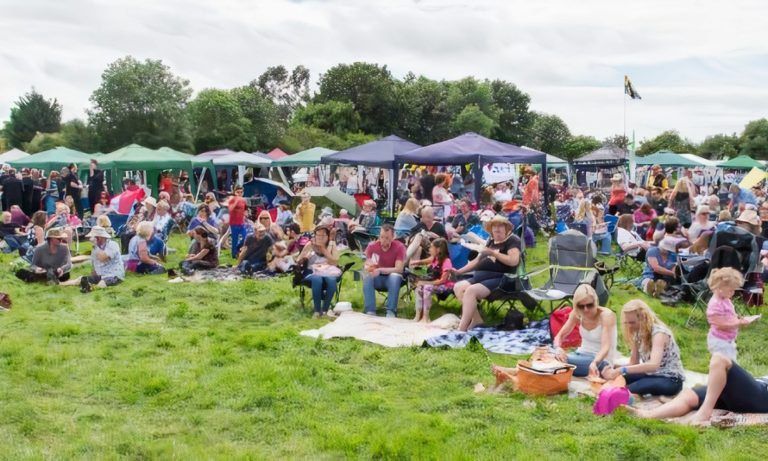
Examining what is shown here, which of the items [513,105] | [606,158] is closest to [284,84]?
[513,105]

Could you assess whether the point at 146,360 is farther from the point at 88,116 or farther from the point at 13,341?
the point at 88,116

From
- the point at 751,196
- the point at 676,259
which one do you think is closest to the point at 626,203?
the point at 751,196

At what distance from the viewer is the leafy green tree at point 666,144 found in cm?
6937

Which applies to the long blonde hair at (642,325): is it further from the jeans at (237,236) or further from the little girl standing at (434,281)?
the jeans at (237,236)

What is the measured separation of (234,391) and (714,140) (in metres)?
75.8

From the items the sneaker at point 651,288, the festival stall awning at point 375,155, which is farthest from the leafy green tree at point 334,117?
the sneaker at point 651,288

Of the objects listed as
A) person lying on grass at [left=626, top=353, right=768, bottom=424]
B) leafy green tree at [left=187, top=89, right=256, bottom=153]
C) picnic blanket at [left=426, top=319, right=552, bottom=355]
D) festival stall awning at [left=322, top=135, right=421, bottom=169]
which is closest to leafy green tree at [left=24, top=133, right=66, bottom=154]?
leafy green tree at [left=187, top=89, right=256, bottom=153]

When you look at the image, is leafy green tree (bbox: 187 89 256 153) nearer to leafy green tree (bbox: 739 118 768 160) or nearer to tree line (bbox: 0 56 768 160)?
tree line (bbox: 0 56 768 160)

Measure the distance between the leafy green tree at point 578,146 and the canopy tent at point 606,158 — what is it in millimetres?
32725

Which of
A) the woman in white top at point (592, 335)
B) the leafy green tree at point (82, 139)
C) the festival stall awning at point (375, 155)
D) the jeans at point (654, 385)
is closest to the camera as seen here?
the jeans at point (654, 385)

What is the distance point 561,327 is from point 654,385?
5.47 feet

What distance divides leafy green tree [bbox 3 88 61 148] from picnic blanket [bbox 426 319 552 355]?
59.1m

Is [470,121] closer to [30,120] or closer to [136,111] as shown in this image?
[136,111]

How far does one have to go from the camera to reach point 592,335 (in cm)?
667
